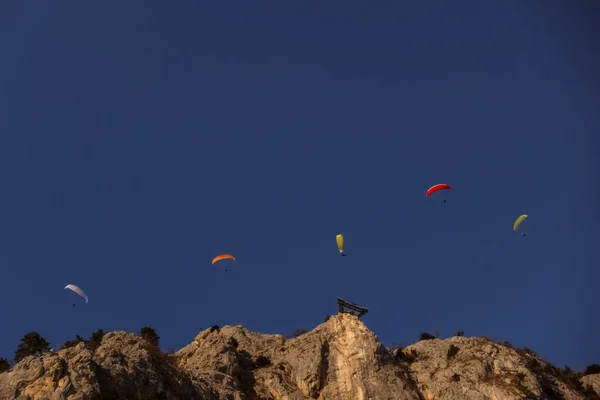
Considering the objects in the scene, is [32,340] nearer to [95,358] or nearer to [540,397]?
[95,358]

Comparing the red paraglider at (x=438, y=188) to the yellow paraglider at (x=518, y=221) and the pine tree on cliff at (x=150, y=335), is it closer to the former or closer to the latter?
the yellow paraglider at (x=518, y=221)

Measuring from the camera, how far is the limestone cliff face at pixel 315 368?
4356 cm

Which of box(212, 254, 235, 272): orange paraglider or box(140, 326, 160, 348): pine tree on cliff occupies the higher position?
box(212, 254, 235, 272): orange paraglider

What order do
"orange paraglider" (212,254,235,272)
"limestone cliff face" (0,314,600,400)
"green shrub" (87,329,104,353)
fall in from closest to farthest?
"limestone cliff face" (0,314,600,400)
"green shrub" (87,329,104,353)
"orange paraglider" (212,254,235,272)

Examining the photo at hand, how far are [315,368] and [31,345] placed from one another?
83.5 feet

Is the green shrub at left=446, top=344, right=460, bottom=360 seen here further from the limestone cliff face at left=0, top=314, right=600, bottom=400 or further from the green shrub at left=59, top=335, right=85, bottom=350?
the green shrub at left=59, top=335, right=85, bottom=350

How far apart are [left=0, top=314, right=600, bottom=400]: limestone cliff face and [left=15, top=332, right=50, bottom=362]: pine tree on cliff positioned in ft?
18.7

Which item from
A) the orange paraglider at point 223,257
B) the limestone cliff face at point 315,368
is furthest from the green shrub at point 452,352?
the orange paraglider at point 223,257

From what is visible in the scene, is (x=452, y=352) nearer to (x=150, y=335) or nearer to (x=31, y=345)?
(x=150, y=335)

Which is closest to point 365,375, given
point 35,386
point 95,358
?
point 95,358

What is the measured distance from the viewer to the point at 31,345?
165 feet

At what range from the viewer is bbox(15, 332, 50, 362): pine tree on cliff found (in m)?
49.4

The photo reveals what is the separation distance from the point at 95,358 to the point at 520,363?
125 ft

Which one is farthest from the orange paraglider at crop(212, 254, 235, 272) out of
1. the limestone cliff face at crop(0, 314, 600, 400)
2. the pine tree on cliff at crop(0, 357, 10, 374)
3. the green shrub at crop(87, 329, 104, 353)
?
the pine tree on cliff at crop(0, 357, 10, 374)
